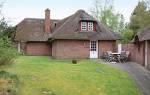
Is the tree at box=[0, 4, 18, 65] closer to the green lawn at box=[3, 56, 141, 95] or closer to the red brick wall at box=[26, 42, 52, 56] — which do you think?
the green lawn at box=[3, 56, 141, 95]

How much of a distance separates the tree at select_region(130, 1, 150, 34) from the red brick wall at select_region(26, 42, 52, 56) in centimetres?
1980

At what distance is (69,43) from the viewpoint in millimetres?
48188

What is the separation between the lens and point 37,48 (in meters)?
58.1

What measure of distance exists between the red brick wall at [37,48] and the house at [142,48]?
1714 cm

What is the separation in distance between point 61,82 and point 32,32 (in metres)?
34.1

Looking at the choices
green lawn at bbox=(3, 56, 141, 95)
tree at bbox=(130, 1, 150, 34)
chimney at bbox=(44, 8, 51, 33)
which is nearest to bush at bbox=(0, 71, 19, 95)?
green lawn at bbox=(3, 56, 141, 95)

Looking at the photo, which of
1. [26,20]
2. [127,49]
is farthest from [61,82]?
[26,20]

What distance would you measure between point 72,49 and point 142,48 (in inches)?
503

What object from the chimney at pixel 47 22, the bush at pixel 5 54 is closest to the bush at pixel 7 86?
the bush at pixel 5 54

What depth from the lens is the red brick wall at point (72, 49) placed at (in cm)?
4822

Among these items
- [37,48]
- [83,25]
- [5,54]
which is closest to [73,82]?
[5,54]

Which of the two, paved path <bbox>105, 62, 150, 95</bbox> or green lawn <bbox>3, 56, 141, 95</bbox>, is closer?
green lawn <bbox>3, 56, 141, 95</bbox>

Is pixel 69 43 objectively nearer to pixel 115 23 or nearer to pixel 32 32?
pixel 32 32

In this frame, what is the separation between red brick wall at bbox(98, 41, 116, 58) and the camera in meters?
49.1
